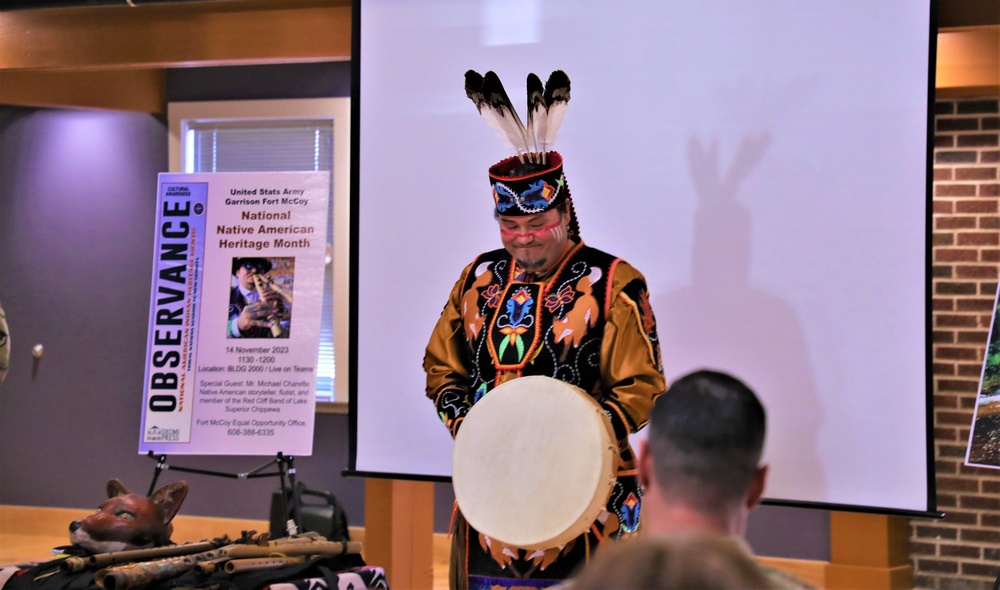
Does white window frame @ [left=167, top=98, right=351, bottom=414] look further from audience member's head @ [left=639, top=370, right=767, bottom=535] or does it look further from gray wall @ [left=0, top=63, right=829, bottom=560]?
audience member's head @ [left=639, top=370, right=767, bottom=535]

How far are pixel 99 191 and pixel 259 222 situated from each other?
9.43 ft

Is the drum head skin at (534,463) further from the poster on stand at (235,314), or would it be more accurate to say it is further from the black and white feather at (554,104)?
the poster on stand at (235,314)

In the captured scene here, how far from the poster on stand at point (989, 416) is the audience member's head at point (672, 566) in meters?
2.94

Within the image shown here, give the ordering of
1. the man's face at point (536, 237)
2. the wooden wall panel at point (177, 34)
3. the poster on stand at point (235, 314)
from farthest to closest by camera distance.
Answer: the wooden wall panel at point (177, 34) < the poster on stand at point (235, 314) < the man's face at point (536, 237)

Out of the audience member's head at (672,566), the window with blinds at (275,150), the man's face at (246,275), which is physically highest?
the window with blinds at (275,150)

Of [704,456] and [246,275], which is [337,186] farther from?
[704,456]

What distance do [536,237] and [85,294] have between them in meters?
4.48

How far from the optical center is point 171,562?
9.94ft

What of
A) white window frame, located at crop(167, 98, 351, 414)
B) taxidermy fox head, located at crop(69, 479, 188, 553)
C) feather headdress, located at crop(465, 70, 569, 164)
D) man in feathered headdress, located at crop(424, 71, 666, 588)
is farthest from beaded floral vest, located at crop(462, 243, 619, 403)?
white window frame, located at crop(167, 98, 351, 414)

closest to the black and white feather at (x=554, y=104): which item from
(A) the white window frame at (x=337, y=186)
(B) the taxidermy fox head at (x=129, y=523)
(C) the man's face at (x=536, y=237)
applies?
(C) the man's face at (x=536, y=237)

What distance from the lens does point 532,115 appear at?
10.1ft

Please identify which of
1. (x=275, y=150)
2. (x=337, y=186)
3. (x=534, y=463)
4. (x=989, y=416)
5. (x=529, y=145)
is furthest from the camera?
(x=275, y=150)

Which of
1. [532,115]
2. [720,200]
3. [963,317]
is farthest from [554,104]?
[963,317]

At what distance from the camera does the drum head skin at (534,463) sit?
2629 millimetres
